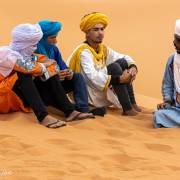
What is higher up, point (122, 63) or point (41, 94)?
point (122, 63)

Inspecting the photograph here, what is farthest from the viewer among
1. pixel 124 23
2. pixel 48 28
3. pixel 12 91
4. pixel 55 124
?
pixel 124 23

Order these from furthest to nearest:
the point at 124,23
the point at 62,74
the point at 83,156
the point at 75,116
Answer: the point at 124,23
the point at 62,74
the point at 75,116
the point at 83,156

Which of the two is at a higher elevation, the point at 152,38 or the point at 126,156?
the point at 126,156

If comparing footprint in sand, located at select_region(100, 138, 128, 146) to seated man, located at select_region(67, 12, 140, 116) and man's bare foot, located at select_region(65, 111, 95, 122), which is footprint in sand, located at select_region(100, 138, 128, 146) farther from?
seated man, located at select_region(67, 12, 140, 116)

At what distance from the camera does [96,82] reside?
7098 mm

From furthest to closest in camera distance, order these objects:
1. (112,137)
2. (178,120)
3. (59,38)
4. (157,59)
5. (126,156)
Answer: (59,38), (157,59), (178,120), (112,137), (126,156)

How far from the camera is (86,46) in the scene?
23.9ft

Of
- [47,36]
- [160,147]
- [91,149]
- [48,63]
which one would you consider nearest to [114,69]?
[47,36]

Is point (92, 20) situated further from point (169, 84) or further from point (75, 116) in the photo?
point (75, 116)

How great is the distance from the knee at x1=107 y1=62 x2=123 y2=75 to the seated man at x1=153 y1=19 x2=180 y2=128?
1.86ft

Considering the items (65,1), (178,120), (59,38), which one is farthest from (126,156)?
(65,1)

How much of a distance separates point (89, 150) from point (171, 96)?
6.49 feet

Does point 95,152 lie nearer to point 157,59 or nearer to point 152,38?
point 157,59

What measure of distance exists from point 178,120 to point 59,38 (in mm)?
10039
